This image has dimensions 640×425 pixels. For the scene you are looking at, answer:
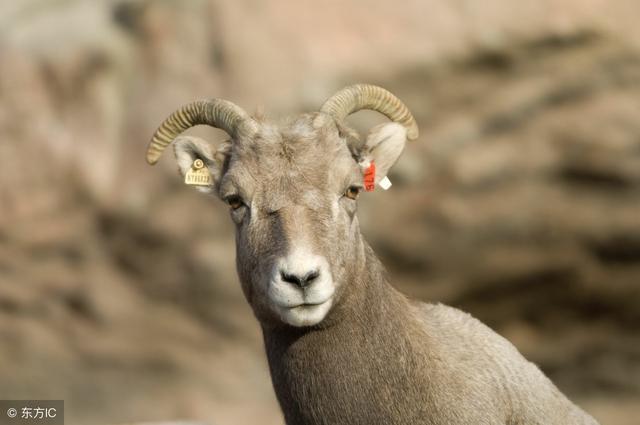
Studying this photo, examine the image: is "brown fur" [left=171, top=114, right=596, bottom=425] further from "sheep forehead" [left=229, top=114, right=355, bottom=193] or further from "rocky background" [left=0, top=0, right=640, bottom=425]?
"rocky background" [left=0, top=0, right=640, bottom=425]

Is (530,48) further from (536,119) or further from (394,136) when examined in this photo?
(394,136)

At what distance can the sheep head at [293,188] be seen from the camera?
6.25 m

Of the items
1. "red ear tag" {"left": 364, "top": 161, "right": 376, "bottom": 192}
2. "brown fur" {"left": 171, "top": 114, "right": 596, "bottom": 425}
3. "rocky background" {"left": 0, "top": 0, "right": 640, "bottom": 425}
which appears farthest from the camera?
"rocky background" {"left": 0, "top": 0, "right": 640, "bottom": 425}

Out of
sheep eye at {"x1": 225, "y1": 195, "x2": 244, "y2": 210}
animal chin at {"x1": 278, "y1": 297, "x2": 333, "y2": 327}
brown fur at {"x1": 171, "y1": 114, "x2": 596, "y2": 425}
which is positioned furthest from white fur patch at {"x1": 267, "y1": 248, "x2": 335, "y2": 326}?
sheep eye at {"x1": 225, "y1": 195, "x2": 244, "y2": 210}

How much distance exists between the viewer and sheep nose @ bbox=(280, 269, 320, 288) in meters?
6.07

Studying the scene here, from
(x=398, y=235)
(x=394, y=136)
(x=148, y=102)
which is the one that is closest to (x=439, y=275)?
(x=398, y=235)

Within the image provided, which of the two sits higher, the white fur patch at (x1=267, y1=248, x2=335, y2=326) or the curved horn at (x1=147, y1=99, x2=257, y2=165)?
the curved horn at (x1=147, y1=99, x2=257, y2=165)

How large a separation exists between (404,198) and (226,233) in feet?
7.15

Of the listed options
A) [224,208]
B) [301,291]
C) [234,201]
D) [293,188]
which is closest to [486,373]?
[301,291]

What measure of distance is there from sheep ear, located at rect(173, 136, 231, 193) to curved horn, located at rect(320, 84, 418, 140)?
758 mm

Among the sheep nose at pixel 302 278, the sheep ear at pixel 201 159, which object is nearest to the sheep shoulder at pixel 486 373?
the sheep nose at pixel 302 278
